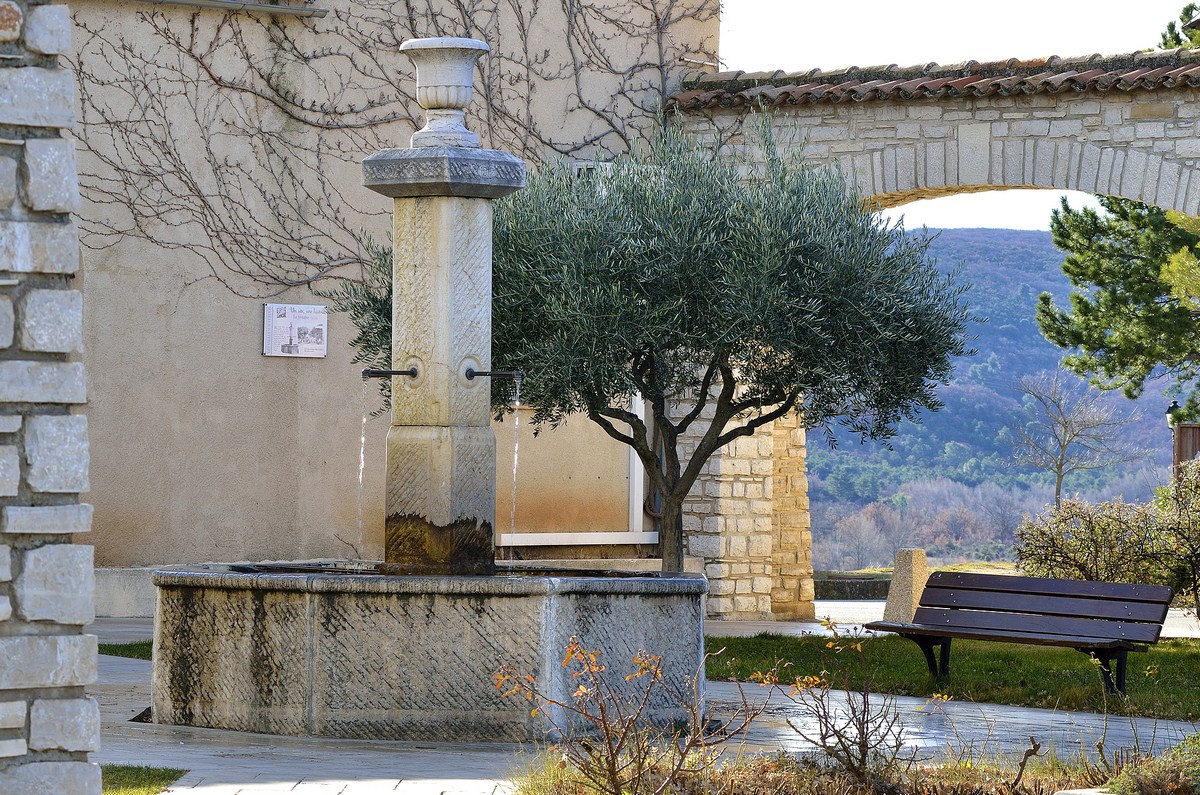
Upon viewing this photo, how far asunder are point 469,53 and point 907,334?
3649 millimetres

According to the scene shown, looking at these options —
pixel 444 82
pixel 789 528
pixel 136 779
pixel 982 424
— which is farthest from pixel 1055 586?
pixel 982 424

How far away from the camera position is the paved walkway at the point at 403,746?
559 cm

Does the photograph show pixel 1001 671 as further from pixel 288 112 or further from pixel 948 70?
pixel 288 112

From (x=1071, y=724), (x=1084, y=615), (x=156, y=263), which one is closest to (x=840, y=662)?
(x=1084, y=615)

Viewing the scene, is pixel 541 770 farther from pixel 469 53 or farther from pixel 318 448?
pixel 318 448

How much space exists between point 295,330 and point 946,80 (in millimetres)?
5390

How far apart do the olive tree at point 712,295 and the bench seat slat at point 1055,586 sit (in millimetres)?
1525

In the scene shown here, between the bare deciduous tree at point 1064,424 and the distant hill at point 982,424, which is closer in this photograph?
the bare deciduous tree at point 1064,424

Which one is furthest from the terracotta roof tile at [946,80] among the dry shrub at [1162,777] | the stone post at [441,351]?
the dry shrub at [1162,777]

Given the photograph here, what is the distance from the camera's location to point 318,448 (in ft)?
41.8

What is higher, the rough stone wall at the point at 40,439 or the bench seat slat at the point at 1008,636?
the rough stone wall at the point at 40,439

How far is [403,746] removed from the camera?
6.59 metres

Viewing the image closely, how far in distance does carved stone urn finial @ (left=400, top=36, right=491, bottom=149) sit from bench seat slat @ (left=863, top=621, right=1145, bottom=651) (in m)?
3.27

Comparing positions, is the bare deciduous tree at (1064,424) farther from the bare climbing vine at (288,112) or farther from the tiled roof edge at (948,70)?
the bare climbing vine at (288,112)
